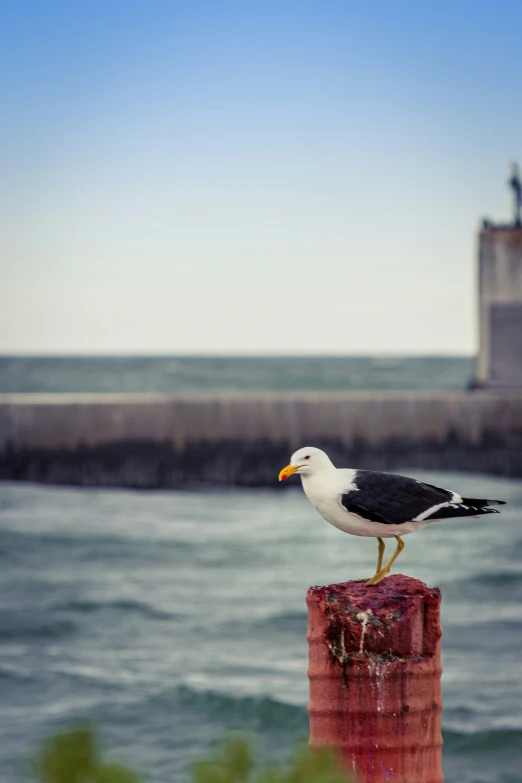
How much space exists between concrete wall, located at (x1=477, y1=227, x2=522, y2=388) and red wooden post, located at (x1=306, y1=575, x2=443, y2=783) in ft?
→ 83.7

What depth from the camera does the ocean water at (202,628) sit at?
986 centimetres

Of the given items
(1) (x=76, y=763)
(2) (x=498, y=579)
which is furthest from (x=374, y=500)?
(2) (x=498, y=579)

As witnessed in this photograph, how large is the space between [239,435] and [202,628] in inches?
566

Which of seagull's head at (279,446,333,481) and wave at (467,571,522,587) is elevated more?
seagull's head at (279,446,333,481)

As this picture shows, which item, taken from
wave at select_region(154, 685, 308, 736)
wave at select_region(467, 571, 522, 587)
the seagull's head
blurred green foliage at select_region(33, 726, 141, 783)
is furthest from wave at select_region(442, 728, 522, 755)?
blurred green foliage at select_region(33, 726, 141, 783)

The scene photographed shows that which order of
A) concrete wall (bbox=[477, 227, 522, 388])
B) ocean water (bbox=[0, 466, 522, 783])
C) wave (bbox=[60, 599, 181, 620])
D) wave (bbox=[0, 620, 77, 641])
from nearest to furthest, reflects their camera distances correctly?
ocean water (bbox=[0, 466, 522, 783])
wave (bbox=[0, 620, 77, 641])
wave (bbox=[60, 599, 181, 620])
concrete wall (bbox=[477, 227, 522, 388])

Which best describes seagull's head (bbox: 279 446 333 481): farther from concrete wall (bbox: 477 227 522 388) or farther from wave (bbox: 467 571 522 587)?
concrete wall (bbox: 477 227 522 388)

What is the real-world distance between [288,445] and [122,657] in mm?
15541

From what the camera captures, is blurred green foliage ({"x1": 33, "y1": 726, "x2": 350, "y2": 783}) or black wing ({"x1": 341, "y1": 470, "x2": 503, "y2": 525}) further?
black wing ({"x1": 341, "y1": 470, "x2": 503, "y2": 525})

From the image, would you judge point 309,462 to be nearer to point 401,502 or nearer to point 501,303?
point 401,502

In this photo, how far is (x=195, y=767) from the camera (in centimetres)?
119

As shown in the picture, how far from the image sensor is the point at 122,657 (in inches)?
485

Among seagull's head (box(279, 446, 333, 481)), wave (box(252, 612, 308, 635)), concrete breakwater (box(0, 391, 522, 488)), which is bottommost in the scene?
wave (box(252, 612, 308, 635))

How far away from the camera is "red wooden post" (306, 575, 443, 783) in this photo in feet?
8.51
